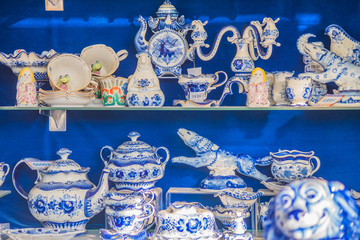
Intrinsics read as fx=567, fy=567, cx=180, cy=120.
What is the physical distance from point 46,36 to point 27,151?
1.73 ft

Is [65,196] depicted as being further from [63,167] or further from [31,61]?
[31,61]

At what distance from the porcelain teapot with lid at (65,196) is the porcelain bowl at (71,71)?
11.1 inches

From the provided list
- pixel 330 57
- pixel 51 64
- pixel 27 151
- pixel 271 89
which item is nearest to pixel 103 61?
pixel 51 64

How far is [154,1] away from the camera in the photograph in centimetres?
251

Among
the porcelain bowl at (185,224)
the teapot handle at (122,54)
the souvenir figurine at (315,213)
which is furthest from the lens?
the teapot handle at (122,54)

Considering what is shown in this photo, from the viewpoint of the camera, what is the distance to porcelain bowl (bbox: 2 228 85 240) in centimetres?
222

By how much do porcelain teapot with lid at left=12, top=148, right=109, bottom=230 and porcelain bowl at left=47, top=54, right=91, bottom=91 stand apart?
0.28 m

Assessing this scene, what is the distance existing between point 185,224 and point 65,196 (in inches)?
19.6

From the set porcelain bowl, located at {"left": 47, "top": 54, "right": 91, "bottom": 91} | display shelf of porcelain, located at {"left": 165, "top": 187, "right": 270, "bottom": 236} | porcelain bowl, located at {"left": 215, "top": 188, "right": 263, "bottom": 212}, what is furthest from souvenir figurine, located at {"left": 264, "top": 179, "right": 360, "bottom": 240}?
porcelain bowl, located at {"left": 47, "top": 54, "right": 91, "bottom": 91}

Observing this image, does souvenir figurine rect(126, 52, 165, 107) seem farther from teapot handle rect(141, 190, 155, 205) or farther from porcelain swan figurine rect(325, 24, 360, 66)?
porcelain swan figurine rect(325, 24, 360, 66)

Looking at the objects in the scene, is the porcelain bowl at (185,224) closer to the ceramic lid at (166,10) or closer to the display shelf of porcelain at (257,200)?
the display shelf of porcelain at (257,200)

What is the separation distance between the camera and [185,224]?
213 cm

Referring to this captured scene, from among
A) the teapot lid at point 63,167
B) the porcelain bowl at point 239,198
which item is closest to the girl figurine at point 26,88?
the teapot lid at point 63,167

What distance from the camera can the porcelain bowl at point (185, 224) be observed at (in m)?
2.13
